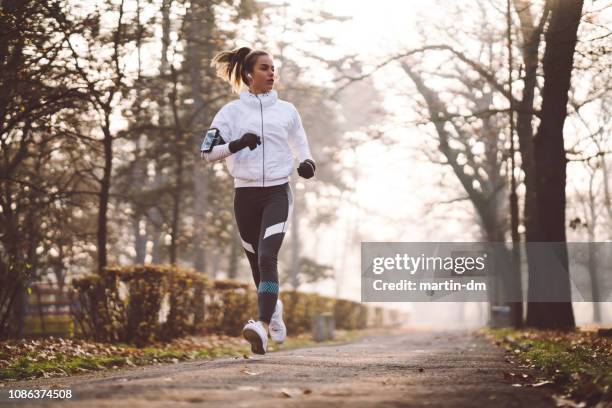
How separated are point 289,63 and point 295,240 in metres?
15.3

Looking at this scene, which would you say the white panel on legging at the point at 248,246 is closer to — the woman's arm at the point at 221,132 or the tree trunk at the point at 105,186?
the woman's arm at the point at 221,132

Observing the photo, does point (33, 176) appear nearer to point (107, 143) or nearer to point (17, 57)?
point (107, 143)

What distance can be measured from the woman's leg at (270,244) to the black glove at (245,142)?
18.7 inches

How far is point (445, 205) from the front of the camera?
34.5m

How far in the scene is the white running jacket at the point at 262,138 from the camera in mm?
7000

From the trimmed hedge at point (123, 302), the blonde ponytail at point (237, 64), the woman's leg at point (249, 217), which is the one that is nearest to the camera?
the woman's leg at point (249, 217)

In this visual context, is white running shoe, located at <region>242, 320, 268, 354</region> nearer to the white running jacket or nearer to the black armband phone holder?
the white running jacket

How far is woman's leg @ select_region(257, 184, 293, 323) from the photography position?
6984 millimetres

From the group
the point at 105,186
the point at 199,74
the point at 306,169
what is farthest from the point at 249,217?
the point at 199,74

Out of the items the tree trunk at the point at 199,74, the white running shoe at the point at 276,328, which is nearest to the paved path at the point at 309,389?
the white running shoe at the point at 276,328

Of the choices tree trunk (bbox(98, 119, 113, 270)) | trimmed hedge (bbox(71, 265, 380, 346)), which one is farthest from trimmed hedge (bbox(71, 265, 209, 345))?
tree trunk (bbox(98, 119, 113, 270))

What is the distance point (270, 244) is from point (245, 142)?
0.88 meters

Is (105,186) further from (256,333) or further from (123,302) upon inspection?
(256,333)

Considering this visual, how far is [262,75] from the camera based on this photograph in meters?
7.19
